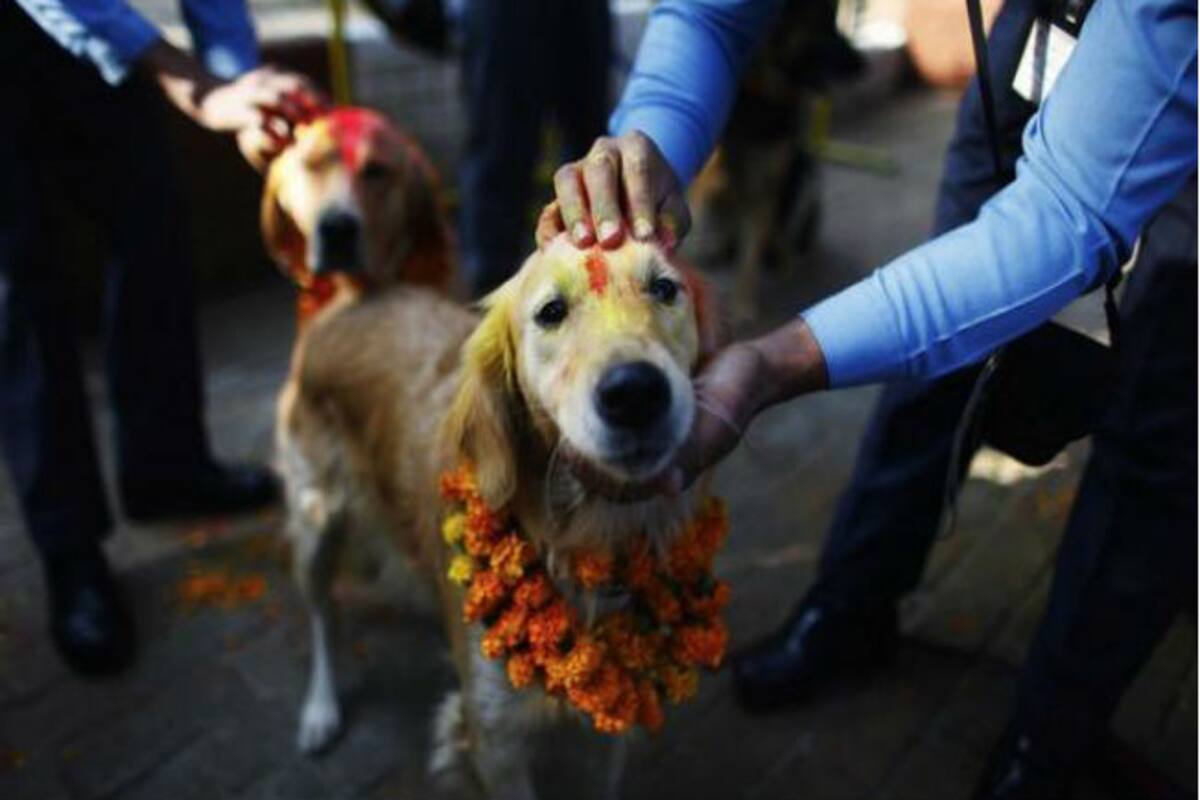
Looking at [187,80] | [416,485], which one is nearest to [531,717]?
[416,485]

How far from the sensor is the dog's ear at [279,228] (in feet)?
8.18

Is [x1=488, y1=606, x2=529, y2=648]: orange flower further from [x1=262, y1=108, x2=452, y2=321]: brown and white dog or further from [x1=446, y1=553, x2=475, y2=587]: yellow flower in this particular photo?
[x1=262, y1=108, x2=452, y2=321]: brown and white dog

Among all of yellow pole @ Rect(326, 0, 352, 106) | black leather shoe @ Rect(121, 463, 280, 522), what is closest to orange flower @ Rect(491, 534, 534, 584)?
black leather shoe @ Rect(121, 463, 280, 522)

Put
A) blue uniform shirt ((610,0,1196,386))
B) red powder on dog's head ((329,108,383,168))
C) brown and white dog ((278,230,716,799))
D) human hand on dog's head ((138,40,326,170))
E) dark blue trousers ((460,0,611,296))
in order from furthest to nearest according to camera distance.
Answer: dark blue trousers ((460,0,611,296))
red powder on dog's head ((329,108,383,168))
human hand on dog's head ((138,40,326,170))
brown and white dog ((278,230,716,799))
blue uniform shirt ((610,0,1196,386))

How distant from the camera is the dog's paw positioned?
238 centimetres

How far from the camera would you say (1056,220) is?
1.35m

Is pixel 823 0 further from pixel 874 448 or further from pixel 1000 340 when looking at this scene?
pixel 1000 340

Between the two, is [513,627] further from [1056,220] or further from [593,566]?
[1056,220]

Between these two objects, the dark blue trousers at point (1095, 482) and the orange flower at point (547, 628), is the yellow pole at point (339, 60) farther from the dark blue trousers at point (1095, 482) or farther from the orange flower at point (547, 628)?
the orange flower at point (547, 628)

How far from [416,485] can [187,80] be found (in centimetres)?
110

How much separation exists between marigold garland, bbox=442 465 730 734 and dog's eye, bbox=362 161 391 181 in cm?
106

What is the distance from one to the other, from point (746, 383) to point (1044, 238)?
0.46 m

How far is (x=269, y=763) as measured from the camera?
93.1 inches

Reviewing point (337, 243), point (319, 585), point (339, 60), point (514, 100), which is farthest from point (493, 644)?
point (339, 60)
